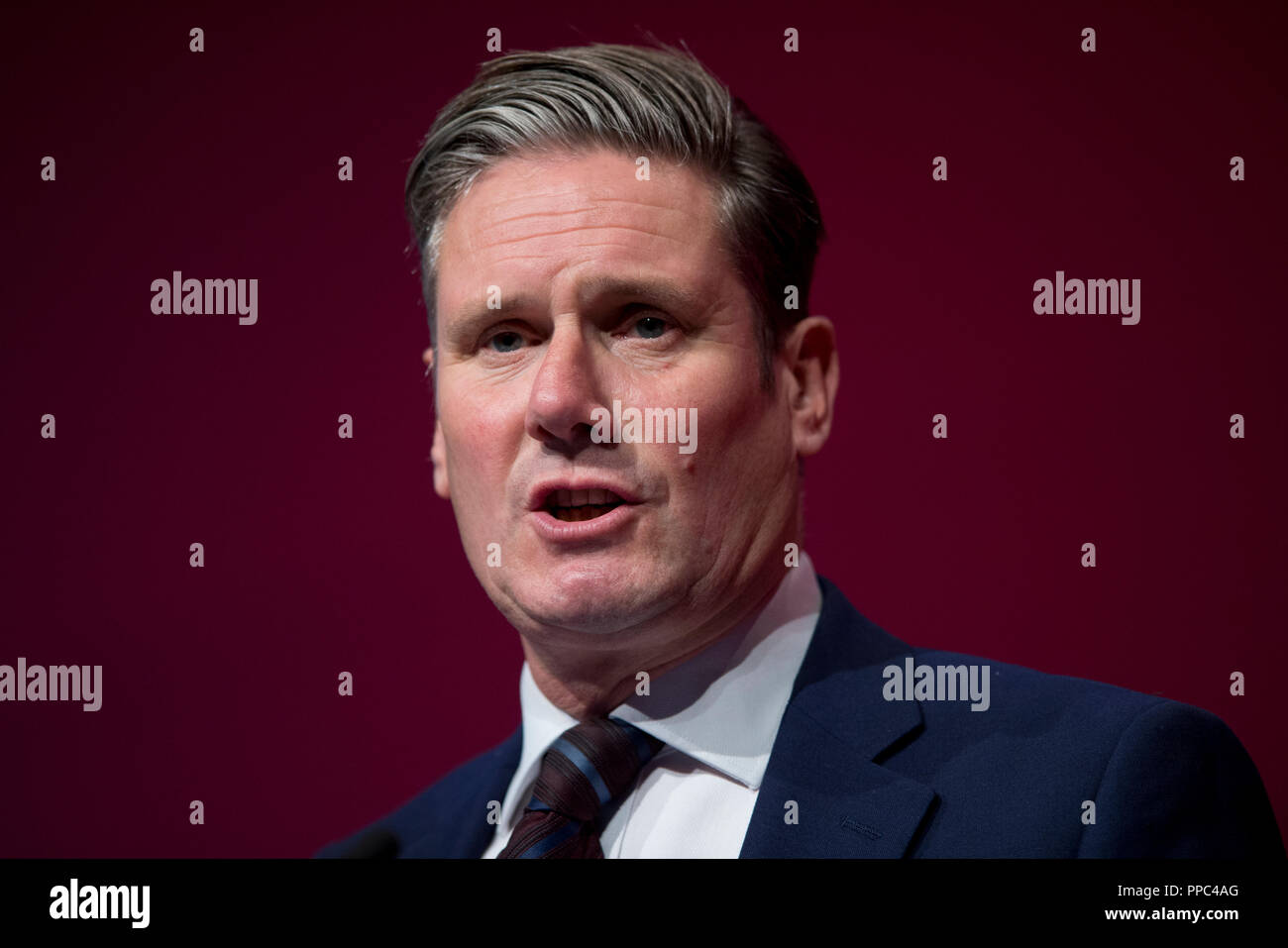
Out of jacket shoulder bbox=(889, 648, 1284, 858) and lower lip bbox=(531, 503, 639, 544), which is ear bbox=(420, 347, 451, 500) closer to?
lower lip bbox=(531, 503, 639, 544)

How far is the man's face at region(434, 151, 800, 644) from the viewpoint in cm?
205

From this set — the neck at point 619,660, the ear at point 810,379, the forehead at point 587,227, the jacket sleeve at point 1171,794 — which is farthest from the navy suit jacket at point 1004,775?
the forehead at point 587,227

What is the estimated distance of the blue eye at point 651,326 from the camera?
213 centimetres

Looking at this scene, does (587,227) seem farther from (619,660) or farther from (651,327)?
(619,660)

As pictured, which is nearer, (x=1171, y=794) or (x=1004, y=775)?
(x=1171, y=794)

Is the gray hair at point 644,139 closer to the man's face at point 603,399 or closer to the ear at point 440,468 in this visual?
the man's face at point 603,399

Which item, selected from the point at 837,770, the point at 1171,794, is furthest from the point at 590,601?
the point at 1171,794

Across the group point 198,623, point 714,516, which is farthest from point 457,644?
point 714,516

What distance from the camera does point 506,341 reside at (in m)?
2.20

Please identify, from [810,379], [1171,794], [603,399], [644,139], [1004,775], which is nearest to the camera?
[1171,794]

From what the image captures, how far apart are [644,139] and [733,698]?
34.4 inches

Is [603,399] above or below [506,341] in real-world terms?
below

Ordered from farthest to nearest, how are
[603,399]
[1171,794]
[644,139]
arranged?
[644,139] < [603,399] < [1171,794]
